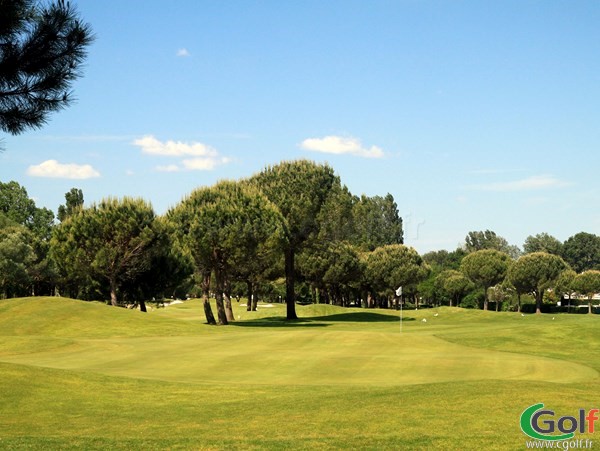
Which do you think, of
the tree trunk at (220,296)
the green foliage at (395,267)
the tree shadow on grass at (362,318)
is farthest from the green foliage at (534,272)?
the tree trunk at (220,296)

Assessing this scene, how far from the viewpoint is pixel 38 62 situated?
18.6 meters

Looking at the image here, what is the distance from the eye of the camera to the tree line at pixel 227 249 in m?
71.9

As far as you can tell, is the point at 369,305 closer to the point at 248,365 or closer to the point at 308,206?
the point at 308,206

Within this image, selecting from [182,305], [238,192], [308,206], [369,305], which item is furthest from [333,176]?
[182,305]

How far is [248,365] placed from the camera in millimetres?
34344

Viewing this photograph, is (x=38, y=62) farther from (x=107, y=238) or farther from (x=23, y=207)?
(x=23, y=207)

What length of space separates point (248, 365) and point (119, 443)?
1780 cm

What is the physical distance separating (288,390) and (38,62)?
48.5ft

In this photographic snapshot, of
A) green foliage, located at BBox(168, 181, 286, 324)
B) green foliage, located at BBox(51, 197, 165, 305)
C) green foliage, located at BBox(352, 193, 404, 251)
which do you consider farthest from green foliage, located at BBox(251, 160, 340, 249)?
green foliage, located at BBox(352, 193, 404, 251)

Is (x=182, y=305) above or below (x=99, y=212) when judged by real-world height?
below

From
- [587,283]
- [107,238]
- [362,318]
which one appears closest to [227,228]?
[107,238]

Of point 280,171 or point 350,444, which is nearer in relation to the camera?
point 350,444

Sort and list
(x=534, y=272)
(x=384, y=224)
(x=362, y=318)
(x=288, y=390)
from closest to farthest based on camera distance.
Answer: (x=288, y=390)
(x=362, y=318)
(x=534, y=272)
(x=384, y=224)

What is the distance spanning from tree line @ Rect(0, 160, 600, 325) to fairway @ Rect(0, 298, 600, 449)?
79.6 feet
